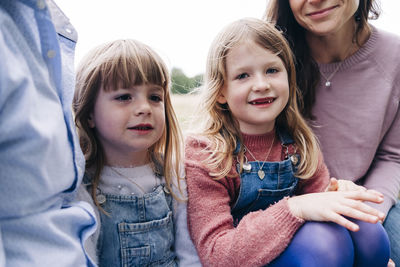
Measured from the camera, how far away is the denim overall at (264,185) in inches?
50.9

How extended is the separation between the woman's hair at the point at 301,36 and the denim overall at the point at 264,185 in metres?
0.38

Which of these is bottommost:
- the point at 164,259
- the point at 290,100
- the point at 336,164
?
the point at 164,259

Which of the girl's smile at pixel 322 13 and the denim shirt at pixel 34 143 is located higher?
the girl's smile at pixel 322 13

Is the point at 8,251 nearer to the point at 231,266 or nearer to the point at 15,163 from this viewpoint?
the point at 15,163

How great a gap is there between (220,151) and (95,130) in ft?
1.37

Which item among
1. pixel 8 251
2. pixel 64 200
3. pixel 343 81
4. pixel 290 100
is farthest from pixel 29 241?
pixel 343 81

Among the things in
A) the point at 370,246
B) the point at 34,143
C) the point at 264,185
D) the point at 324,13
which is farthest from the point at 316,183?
the point at 34,143

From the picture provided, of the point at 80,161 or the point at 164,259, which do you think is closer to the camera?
the point at 80,161

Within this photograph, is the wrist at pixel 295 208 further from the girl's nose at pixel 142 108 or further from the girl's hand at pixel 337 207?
the girl's nose at pixel 142 108

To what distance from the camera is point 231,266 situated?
1124 mm

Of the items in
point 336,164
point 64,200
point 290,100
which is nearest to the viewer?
point 64,200

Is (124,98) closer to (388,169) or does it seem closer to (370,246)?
(370,246)

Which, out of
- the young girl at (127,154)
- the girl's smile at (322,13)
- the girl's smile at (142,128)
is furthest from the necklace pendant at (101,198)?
the girl's smile at (322,13)

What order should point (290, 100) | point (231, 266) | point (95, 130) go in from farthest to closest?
1. point (290, 100)
2. point (95, 130)
3. point (231, 266)
